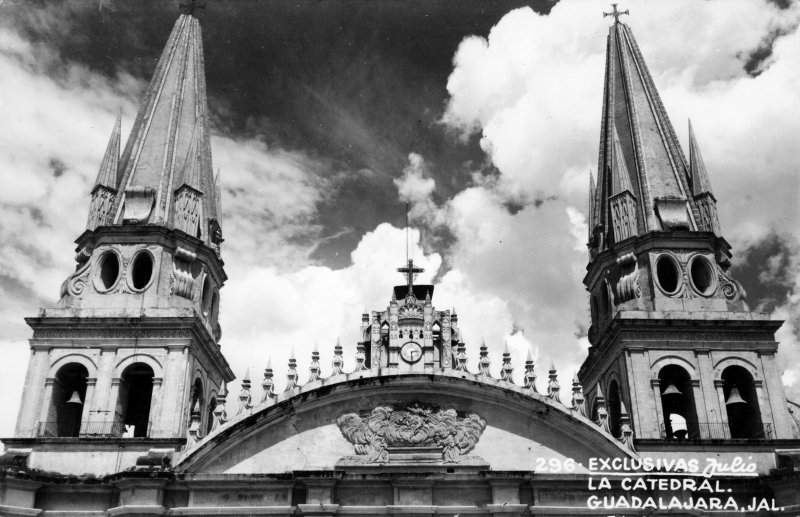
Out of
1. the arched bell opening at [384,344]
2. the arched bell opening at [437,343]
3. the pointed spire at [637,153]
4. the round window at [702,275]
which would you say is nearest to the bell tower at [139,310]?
the arched bell opening at [384,344]

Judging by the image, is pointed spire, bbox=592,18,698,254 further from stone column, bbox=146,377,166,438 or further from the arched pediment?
stone column, bbox=146,377,166,438

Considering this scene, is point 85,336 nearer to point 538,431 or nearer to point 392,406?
point 392,406

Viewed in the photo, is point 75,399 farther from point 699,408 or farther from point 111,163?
point 699,408

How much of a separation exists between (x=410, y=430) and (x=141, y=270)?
10.3 meters

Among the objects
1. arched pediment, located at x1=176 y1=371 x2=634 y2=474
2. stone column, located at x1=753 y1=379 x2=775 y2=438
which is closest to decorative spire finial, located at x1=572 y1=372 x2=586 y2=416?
arched pediment, located at x1=176 y1=371 x2=634 y2=474

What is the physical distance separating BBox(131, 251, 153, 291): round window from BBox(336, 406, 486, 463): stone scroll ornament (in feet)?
26.6

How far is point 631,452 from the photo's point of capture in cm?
2331

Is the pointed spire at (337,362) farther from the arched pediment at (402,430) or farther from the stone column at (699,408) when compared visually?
the stone column at (699,408)

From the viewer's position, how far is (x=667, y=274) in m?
27.7

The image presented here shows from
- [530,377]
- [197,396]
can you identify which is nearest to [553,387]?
[530,377]

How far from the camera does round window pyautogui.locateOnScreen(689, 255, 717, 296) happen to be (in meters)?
26.9

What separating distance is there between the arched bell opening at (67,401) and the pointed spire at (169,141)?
5054mm

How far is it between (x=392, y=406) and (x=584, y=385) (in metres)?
9.06

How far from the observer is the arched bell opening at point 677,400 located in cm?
2534
